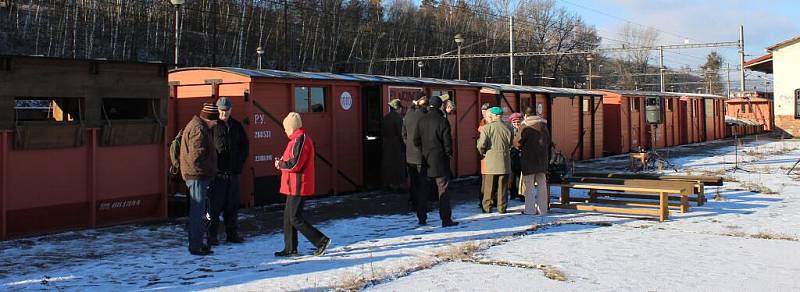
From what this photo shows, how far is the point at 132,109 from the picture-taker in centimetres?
996

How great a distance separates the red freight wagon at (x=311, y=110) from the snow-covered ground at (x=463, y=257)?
7.40 feet

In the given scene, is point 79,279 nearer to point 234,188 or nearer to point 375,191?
point 234,188

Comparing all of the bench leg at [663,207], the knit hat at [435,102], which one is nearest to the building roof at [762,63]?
the bench leg at [663,207]

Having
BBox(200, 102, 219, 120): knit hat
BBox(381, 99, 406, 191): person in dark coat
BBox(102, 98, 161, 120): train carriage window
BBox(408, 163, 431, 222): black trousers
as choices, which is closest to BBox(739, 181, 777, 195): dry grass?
BBox(381, 99, 406, 191): person in dark coat

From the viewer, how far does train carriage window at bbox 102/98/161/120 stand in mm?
9539

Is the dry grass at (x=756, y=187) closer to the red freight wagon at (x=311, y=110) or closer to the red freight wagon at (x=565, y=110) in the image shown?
the red freight wagon at (x=565, y=110)

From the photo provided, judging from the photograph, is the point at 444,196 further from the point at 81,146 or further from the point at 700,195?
the point at 81,146

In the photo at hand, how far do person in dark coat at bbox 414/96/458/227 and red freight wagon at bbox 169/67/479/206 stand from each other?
3.37 m

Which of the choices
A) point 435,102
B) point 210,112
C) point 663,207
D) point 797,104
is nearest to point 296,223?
point 210,112

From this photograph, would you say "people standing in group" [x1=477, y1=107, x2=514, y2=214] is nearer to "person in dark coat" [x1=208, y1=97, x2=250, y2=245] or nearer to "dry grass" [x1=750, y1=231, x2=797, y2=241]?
"dry grass" [x1=750, y1=231, x2=797, y2=241]

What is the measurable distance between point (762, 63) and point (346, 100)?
1218 inches

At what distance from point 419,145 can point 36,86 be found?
4.62 metres

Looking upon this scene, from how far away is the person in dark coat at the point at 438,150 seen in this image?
8797mm

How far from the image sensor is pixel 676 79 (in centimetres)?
9656
